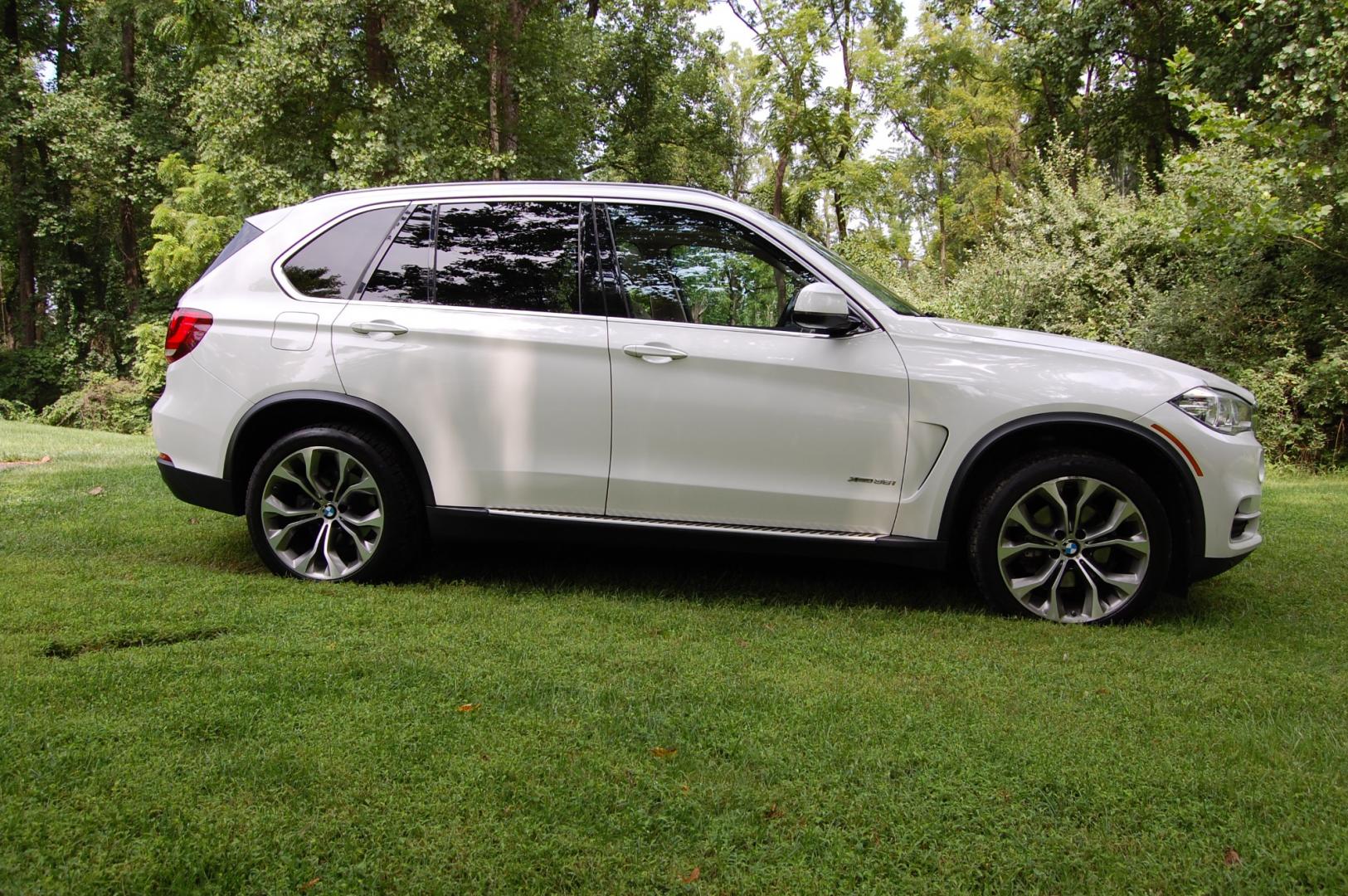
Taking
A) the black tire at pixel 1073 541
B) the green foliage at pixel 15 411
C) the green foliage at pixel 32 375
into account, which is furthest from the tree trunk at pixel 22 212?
the black tire at pixel 1073 541

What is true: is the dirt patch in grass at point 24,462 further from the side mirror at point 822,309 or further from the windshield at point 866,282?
the side mirror at point 822,309

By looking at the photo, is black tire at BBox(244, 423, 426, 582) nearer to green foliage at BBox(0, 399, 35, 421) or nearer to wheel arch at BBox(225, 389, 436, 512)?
wheel arch at BBox(225, 389, 436, 512)

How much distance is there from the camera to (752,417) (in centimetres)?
376

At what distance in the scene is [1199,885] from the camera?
1.93 meters

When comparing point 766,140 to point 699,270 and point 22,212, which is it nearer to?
point 699,270

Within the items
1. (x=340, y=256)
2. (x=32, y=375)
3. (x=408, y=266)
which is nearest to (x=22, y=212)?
(x=32, y=375)

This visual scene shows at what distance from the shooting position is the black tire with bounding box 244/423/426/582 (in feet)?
13.1

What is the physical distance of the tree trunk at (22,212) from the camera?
2536 centimetres

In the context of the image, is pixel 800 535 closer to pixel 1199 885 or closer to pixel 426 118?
pixel 1199 885

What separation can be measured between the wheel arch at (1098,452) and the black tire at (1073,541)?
0.07 meters

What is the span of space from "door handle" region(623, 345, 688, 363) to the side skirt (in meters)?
0.72

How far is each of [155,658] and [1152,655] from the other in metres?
3.61

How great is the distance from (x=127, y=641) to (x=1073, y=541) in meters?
3.74

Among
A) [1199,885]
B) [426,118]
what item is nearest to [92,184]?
[426,118]
